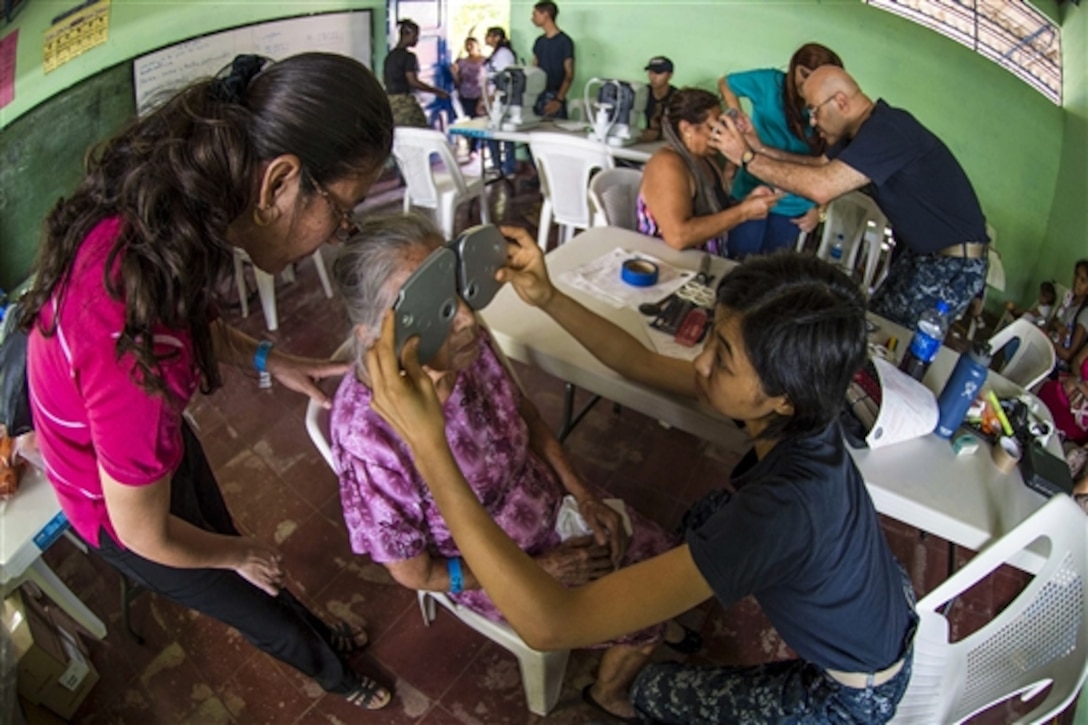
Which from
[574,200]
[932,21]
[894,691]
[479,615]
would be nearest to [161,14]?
[574,200]

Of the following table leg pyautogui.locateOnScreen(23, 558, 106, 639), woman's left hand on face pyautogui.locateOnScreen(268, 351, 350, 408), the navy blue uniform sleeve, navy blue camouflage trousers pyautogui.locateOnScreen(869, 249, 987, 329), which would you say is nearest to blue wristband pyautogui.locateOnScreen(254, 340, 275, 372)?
woman's left hand on face pyautogui.locateOnScreen(268, 351, 350, 408)

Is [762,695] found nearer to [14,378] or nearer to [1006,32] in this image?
[14,378]

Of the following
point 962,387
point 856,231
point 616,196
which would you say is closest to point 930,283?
point 856,231

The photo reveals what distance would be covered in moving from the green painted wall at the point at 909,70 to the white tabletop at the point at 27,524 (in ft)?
8.10

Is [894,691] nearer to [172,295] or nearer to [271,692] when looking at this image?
[172,295]

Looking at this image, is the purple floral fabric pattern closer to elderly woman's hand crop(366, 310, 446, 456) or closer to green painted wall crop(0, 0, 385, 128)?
elderly woman's hand crop(366, 310, 446, 456)

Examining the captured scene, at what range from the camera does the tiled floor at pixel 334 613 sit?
191 cm

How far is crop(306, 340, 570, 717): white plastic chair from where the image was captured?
1.51 meters

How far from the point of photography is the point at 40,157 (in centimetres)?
331

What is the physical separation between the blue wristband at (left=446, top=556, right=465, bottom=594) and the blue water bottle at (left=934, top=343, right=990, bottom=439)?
1.27m

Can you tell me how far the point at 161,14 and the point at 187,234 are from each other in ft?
13.9

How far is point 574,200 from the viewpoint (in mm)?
4023

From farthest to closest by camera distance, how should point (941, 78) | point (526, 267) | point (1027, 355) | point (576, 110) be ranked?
point (576, 110), point (941, 78), point (1027, 355), point (526, 267)

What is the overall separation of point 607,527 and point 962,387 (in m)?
0.96
